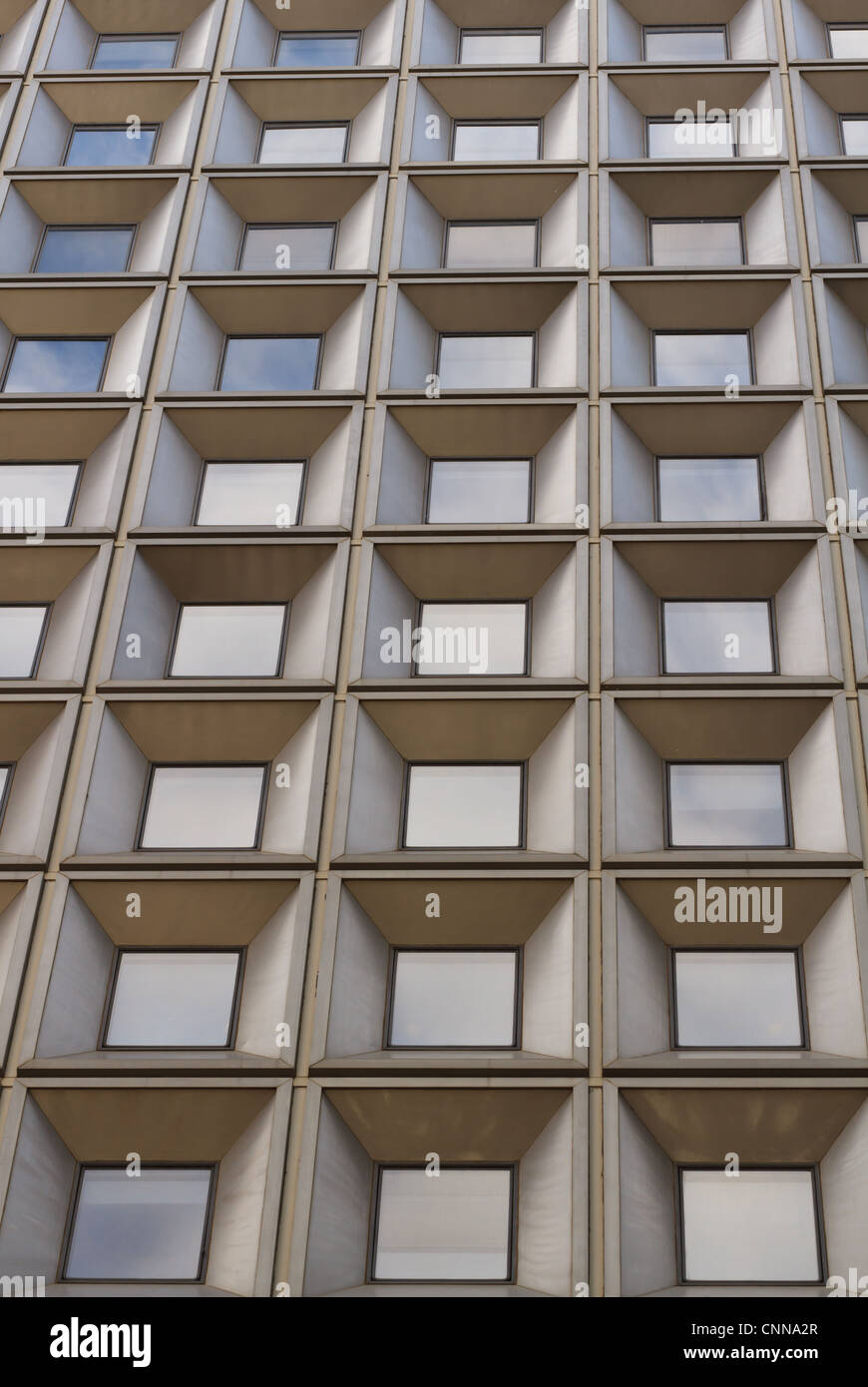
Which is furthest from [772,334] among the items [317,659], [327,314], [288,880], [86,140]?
[86,140]

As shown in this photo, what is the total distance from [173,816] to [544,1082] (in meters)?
5.95

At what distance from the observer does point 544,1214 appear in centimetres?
1440

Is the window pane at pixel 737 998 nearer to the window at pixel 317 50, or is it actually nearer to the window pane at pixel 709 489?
the window pane at pixel 709 489

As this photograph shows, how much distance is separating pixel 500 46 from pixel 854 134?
21.9 ft

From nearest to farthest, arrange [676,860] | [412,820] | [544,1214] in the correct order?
[544,1214]
[676,860]
[412,820]

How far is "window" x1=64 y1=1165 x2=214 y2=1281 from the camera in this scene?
14.7m

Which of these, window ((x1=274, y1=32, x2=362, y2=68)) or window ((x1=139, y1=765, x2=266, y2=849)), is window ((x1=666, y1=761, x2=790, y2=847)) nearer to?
window ((x1=139, y1=765, x2=266, y2=849))

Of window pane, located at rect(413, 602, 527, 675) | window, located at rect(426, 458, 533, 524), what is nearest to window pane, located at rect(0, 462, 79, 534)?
window, located at rect(426, 458, 533, 524)

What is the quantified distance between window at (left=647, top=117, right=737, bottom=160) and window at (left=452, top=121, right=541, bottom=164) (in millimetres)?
2048

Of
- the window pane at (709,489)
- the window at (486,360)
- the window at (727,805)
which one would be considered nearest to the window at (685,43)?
the window at (486,360)

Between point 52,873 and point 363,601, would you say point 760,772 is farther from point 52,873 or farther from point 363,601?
point 52,873

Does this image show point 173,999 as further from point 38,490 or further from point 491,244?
point 491,244

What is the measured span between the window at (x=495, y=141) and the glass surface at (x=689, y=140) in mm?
2041

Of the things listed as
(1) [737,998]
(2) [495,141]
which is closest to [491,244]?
(2) [495,141]
